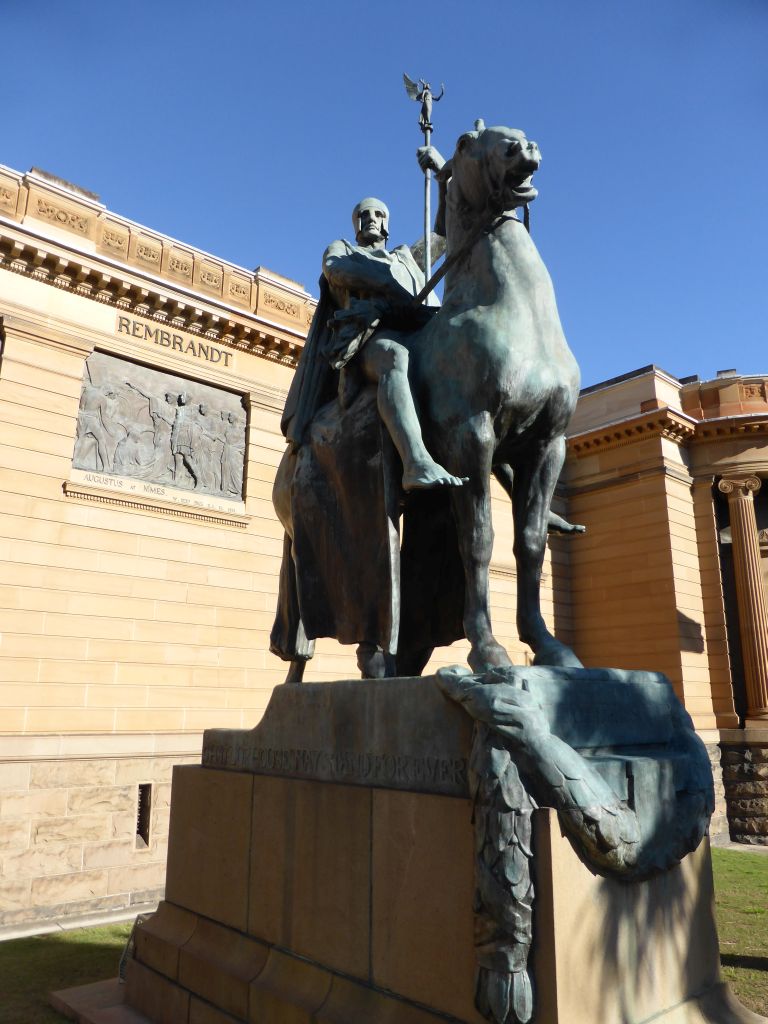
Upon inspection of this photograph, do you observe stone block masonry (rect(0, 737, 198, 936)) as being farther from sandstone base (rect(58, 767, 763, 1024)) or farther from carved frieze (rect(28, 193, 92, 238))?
carved frieze (rect(28, 193, 92, 238))

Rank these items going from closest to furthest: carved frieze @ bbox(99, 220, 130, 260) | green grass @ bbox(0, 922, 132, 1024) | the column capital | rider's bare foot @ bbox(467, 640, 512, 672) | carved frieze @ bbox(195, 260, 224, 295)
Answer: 1. rider's bare foot @ bbox(467, 640, 512, 672)
2. green grass @ bbox(0, 922, 132, 1024)
3. carved frieze @ bbox(99, 220, 130, 260)
4. carved frieze @ bbox(195, 260, 224, 295)
5. the column capital

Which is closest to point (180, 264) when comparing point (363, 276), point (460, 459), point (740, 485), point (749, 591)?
point (363, 276)

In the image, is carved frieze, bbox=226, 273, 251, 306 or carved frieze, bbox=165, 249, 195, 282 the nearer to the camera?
carved frieze, bbox=165, 249, 195, 282

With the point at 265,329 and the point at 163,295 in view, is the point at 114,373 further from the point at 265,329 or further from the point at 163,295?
the point at 265,329

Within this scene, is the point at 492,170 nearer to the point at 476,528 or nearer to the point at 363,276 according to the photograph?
the point at 363,276

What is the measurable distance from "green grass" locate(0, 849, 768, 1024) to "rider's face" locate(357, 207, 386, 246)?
18.8 feet

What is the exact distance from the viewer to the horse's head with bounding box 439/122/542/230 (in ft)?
13.4

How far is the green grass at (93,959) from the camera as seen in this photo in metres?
5.99

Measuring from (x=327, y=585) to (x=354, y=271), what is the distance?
6.68ft

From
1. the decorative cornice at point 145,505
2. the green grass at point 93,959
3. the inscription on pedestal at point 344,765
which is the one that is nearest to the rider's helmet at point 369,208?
the inscription on pedestal at point 344,765

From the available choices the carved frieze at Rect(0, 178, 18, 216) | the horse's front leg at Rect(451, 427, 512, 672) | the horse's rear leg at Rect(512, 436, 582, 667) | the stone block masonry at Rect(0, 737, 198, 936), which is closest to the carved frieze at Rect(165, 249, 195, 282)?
the carved frieze at Rect(0, 178, 18, 216)

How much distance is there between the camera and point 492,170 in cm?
418

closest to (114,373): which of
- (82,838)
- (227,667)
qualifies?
(227,667)

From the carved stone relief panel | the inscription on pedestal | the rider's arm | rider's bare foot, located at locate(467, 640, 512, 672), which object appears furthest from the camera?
the carved stone relief panel
